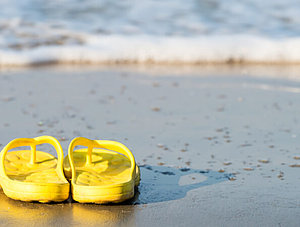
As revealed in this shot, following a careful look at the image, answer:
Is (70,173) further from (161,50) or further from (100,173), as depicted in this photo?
(161,50)

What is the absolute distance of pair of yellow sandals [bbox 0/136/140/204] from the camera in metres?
2.40

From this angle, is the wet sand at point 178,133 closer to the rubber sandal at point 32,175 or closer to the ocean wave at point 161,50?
the rubber sandal at point 32,175

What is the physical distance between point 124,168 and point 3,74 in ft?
15.1

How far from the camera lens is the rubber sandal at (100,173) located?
240cm

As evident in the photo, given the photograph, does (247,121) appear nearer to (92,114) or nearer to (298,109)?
(298,109)

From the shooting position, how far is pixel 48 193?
2393 mm

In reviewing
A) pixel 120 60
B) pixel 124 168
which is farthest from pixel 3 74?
pixel 124 168

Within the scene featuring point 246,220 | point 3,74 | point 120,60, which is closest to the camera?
point 246,220

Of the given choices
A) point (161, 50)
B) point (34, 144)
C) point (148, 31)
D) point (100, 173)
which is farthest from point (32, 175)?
point (148, 31)

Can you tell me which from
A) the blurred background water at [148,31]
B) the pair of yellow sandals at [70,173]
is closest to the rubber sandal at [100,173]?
the pair of yellow sandals at [70,173]

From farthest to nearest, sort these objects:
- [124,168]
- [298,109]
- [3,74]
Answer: [3,74]
[298,109]
[124,168]

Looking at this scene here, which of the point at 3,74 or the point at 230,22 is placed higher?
the point at 230,22

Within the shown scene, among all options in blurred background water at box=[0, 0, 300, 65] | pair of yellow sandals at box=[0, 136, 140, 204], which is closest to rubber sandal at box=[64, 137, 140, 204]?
pair of yellow sandals at box=[0, 136, 140, 204]

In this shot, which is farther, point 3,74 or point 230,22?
point 230,22
